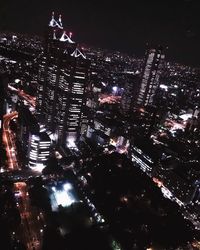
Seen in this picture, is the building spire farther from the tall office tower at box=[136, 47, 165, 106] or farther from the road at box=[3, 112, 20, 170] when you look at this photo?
the tall office tower at box=[136, 47, 165, 106]

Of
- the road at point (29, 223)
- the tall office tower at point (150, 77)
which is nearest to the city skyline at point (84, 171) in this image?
the road at point (29, 223)

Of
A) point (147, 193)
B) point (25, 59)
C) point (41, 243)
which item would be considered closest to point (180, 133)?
point (147, 193)

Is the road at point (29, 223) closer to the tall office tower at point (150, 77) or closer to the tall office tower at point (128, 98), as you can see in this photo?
the tall office tower at point (128, 98)

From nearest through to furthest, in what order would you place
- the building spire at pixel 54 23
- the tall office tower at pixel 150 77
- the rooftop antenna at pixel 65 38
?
the rooftop antenna at pixel 65 38 < the building spire at pixel 54 23 < the tall office tower at pixel 150 77

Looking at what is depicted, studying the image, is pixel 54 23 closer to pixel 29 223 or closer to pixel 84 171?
pixel 84 171

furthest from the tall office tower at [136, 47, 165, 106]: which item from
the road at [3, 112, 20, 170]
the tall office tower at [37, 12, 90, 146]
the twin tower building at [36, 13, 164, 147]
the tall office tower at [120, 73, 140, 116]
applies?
the road at [3, 112, 20, 170]

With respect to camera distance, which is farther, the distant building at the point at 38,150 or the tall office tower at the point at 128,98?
the tall office tower at the point at 128,98

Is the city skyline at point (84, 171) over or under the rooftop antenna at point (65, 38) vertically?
under

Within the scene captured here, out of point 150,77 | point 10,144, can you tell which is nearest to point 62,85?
point 10,144
